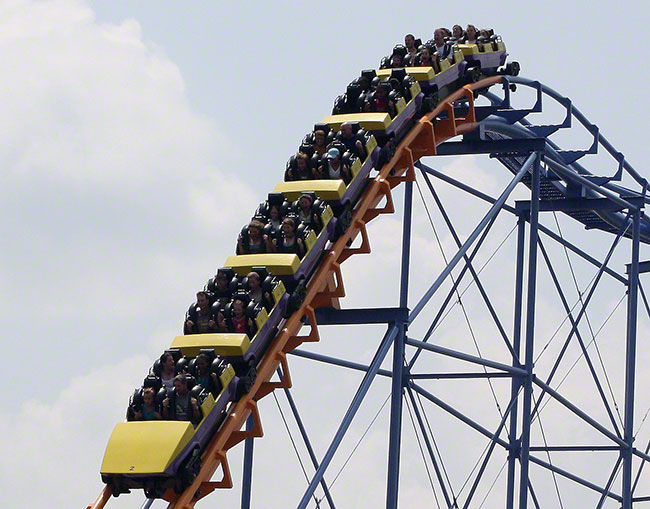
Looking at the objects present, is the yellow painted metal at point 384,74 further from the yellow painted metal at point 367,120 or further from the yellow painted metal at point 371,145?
the yellow painted metal at point 371,145

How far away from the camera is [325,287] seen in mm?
18406

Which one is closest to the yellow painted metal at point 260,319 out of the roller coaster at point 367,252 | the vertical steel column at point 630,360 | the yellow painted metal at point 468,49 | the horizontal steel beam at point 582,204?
the roller coaster at point 367,252

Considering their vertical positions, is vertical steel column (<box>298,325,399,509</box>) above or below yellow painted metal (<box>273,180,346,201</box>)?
below

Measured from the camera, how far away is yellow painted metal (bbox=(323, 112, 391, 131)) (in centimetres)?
1916

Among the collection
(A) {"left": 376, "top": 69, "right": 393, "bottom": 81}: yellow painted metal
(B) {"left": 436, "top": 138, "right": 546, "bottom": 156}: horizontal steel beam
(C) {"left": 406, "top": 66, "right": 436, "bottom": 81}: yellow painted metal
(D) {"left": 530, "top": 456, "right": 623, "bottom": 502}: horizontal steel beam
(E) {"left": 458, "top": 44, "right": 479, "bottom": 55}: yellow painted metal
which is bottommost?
(D) {"left": 530, "top": 456, "right": 623, "bottom": 502}: horizontal steel beam

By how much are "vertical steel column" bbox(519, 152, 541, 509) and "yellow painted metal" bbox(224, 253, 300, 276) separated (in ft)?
12.3

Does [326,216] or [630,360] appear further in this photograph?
[630,360]

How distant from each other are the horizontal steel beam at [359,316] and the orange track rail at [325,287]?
9.5 inches

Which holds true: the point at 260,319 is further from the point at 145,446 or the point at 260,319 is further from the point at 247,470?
the point at 247,470

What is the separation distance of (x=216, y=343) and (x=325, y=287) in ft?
6.90

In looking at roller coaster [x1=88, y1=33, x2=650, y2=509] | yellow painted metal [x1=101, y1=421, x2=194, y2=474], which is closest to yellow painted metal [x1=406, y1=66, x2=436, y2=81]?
roller coaster [x1=88, y1=33, x2=650, y2=509]

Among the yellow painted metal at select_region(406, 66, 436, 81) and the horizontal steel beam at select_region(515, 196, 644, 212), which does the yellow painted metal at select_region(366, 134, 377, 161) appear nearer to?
the yellow painted metal at select_region(406, 66, 436, 81)

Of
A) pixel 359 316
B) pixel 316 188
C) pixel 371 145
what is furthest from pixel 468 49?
pixel 359 316

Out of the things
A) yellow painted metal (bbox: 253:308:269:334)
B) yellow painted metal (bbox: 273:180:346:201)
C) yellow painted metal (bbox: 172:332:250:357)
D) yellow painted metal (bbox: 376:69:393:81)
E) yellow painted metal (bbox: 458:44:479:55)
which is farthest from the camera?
yellow painted metal (bbox: 458:44:479:55)
